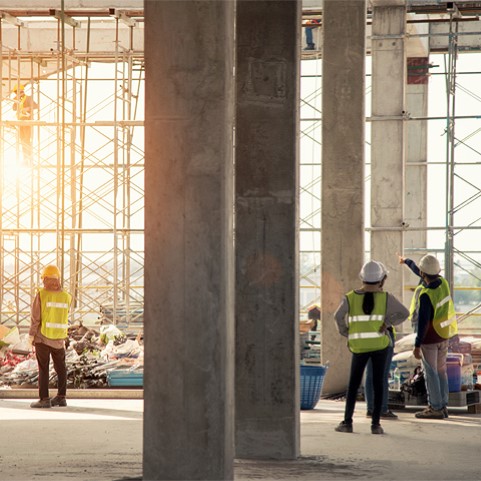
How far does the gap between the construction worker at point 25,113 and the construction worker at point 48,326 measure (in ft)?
39.8

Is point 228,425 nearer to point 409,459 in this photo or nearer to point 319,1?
point 409,459

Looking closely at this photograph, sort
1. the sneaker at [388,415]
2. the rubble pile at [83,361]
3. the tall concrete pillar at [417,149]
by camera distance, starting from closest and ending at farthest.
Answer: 1. the sneaker at [388,415]
2. the rubble pile at [83,361]
3. the tall concrete pillar at [417,149]

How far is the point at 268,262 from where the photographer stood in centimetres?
984

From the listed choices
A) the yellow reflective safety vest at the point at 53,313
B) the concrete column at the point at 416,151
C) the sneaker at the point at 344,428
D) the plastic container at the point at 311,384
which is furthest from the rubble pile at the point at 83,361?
the concrete column at the point at 416,151

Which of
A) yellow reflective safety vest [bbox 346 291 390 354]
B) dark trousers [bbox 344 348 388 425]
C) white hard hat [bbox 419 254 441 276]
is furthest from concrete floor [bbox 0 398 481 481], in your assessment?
white hard hat [bbox 419 254 441 276]

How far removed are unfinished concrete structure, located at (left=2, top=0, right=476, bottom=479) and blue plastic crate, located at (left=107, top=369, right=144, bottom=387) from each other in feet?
9.70

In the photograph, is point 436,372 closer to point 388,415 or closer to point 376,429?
point 388,415

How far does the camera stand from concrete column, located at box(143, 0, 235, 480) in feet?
24.9

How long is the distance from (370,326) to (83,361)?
7058mm

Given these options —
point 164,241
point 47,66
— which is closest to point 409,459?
point 164,241

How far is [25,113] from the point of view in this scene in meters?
27.8

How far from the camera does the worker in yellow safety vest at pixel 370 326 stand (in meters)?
11.6

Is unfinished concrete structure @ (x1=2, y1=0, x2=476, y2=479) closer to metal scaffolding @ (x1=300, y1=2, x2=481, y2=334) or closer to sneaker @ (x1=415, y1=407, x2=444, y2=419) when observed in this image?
sneaker @ (x1=415, y1=407, x2=444, y2=419)

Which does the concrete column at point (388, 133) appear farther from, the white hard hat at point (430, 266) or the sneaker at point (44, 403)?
the sneaker at point (44, 403)
